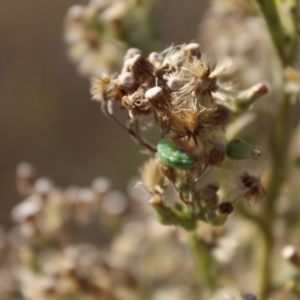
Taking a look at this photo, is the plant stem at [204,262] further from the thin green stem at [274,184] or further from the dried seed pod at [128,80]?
the dried seed pod at [128,80]

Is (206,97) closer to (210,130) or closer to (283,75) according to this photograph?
(210,130)

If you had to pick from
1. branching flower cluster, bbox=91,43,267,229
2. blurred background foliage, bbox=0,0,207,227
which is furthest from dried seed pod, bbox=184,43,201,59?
blurred background foliage, bbox=0,0,207,227

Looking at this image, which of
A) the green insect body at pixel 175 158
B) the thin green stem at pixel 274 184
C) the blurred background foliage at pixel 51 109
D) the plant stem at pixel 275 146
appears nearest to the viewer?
the green insect body at pixel 175 158

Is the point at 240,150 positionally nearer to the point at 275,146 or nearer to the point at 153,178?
the point at 153,178

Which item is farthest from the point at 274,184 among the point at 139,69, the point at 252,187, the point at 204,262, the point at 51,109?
the point at 51,109

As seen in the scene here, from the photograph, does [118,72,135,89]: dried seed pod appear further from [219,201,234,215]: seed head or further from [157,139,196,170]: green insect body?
[219,201,234,215]: seed head

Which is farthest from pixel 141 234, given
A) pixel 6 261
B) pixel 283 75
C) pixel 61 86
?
pixel 61 86

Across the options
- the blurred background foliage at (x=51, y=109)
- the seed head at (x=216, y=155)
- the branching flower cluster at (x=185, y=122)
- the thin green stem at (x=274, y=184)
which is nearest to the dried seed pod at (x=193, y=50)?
the branching flower cluster at (x=185, y=122)
